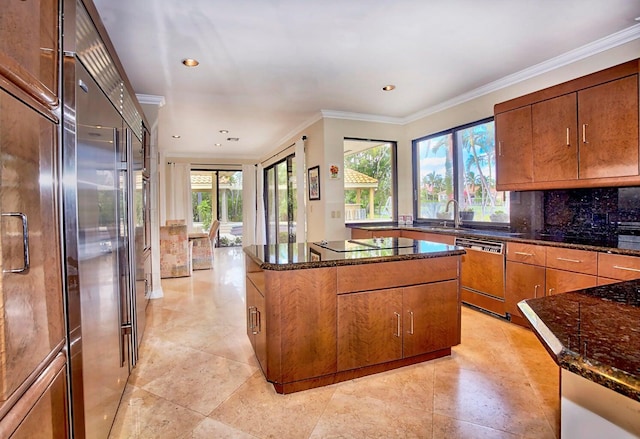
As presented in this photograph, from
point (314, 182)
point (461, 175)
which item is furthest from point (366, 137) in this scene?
point (461, 175)

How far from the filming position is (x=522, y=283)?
299 centimetres

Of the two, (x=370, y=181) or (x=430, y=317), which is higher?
Result: (x=370, y=181)

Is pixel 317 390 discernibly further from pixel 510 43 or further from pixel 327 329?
pixel 510 43

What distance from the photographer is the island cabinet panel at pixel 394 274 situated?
211 centimetres

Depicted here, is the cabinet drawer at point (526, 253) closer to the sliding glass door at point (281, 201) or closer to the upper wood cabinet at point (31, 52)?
the upper wood cabinet at point (31, 52)

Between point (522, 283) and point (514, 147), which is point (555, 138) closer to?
point (514, 147)

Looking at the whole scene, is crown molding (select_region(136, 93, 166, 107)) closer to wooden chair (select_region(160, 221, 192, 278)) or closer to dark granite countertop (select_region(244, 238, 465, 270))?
wooden chair (select_region(160, 221, 192, 278))

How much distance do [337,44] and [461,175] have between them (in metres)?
2.54

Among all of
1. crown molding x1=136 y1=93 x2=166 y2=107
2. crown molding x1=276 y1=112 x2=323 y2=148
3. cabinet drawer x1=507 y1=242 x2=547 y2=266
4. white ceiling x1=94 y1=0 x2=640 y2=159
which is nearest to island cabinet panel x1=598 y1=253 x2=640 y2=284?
cabinet drawer x1=507 y1=242 x2=547 y2=266

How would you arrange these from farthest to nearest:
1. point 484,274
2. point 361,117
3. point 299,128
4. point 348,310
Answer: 1. point 299,128
2. point 361,117
3. point 484,274
4. point 348,310

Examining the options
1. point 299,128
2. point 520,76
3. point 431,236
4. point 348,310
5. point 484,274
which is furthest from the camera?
point 299,128

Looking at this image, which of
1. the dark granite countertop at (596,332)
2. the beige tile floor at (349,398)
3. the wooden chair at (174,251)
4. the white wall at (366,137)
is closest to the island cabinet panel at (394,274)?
the beige tile floor at (349,398)

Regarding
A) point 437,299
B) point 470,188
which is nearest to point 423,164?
point 470,188

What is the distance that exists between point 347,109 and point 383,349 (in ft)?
11.4
